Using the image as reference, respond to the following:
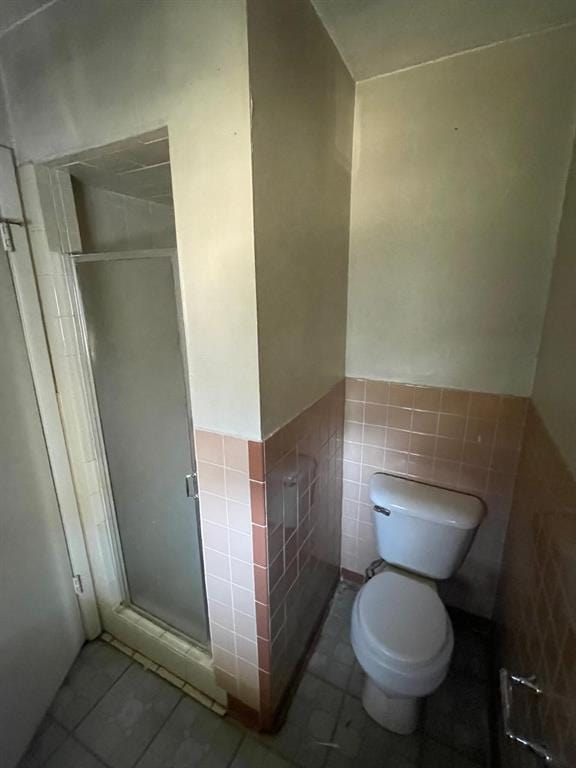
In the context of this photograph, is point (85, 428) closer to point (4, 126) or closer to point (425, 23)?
point (4, 126)

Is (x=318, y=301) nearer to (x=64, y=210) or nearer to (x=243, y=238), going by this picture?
(x=243, y=238)

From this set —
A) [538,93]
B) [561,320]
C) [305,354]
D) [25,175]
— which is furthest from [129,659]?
[538,93]

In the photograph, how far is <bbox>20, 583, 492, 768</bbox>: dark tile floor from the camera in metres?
1.16

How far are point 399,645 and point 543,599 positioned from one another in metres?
0.48

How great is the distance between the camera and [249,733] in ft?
4.06

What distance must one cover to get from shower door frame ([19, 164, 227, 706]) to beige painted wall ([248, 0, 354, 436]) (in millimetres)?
325

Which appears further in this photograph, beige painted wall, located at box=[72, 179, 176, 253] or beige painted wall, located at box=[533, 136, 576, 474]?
beige painted wall, located at box=[72, 179, 176, 253]

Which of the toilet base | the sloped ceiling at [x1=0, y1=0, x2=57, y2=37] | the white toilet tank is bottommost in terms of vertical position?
the toilet base

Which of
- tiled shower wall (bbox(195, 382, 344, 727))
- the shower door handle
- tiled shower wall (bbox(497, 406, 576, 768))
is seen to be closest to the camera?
tiled shower wall (bbox(497, 406, 576, 768))

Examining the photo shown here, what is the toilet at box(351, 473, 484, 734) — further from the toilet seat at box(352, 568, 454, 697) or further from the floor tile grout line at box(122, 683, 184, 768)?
the floor tile grout line at box(122, 683, 184, 768)

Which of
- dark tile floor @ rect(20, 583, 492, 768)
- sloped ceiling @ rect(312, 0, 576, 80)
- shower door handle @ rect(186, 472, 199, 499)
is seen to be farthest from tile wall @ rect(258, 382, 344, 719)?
sloped ceiling @ rect(312, 0, 576, 80)

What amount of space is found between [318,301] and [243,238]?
1.48 ft

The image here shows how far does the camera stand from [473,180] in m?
1.20

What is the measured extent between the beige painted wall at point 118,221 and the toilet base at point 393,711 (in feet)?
6.38
